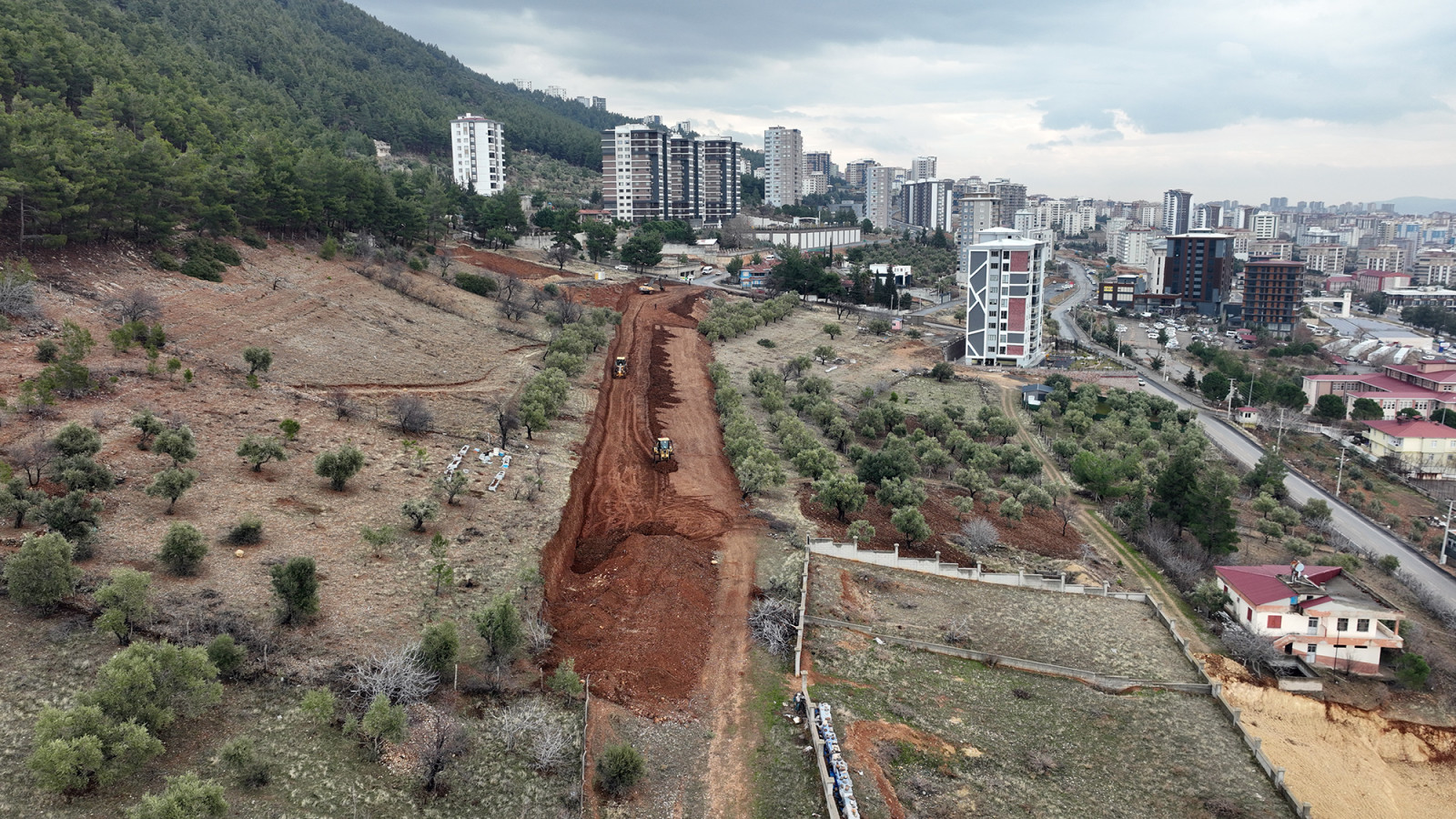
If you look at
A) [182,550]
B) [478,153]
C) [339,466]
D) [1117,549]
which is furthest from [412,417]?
[478,153]

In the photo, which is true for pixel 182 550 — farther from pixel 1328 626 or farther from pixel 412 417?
pixel 1328 626

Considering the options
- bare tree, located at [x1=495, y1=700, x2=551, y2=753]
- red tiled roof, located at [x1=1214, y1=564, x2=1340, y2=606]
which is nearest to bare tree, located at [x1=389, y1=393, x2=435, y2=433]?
bare tree, located at [x1=495, y1=700, x2=551, y2=753]

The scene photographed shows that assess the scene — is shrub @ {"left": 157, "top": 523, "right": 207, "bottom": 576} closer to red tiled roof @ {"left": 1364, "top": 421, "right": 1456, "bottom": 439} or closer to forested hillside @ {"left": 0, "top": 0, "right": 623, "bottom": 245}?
forested hillside @ {"left": 0, "top": 0, "right": 623, "bottom": 245}

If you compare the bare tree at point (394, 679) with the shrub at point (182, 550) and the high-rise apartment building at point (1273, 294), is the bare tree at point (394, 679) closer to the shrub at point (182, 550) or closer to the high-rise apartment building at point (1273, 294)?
the shrub at point (182, 550)

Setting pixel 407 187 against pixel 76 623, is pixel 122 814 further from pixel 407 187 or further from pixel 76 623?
pixel 407 187

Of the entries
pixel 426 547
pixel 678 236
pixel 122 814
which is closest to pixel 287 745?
pixel 122 814

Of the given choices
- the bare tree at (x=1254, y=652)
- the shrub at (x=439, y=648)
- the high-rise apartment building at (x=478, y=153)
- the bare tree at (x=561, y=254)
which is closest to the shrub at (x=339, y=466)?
the shrub at (x=439, y=648)

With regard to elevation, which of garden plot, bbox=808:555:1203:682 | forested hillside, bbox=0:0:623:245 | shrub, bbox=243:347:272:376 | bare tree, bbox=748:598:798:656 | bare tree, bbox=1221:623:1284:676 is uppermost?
forested hillside, bbox=0:0:623:245
